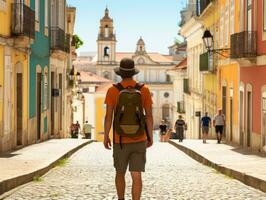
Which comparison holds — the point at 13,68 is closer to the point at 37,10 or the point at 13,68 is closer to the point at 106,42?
the point at 37,10

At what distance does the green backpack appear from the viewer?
691cm

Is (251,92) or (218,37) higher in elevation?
(218,37)

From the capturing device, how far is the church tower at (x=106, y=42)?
126062 millimetres

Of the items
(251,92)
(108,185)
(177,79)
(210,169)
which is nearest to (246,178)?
(108,185)

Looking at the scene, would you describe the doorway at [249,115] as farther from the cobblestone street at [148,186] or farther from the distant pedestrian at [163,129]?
the distant pedestrian at [163,129]

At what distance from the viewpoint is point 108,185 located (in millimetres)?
10586

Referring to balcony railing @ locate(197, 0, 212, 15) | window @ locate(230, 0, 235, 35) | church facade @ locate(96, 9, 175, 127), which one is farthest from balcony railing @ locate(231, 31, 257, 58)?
church facade @ locate(96, 9, 175, 127)

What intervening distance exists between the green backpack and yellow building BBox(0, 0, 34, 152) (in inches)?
401

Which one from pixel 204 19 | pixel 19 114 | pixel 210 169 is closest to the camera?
pixel 210 169

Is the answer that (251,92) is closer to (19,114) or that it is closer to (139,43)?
(19,114)

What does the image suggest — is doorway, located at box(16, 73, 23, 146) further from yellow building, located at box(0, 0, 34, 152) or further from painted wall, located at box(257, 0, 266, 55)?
painted wall, located at box(257, 0, 266, 55)

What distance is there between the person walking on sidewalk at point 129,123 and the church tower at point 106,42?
11913 cm

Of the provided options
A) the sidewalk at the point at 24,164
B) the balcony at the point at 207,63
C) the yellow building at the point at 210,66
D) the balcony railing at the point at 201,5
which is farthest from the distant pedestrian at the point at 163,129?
the sidewalk at the point at 24,164

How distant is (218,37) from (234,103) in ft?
21.1
